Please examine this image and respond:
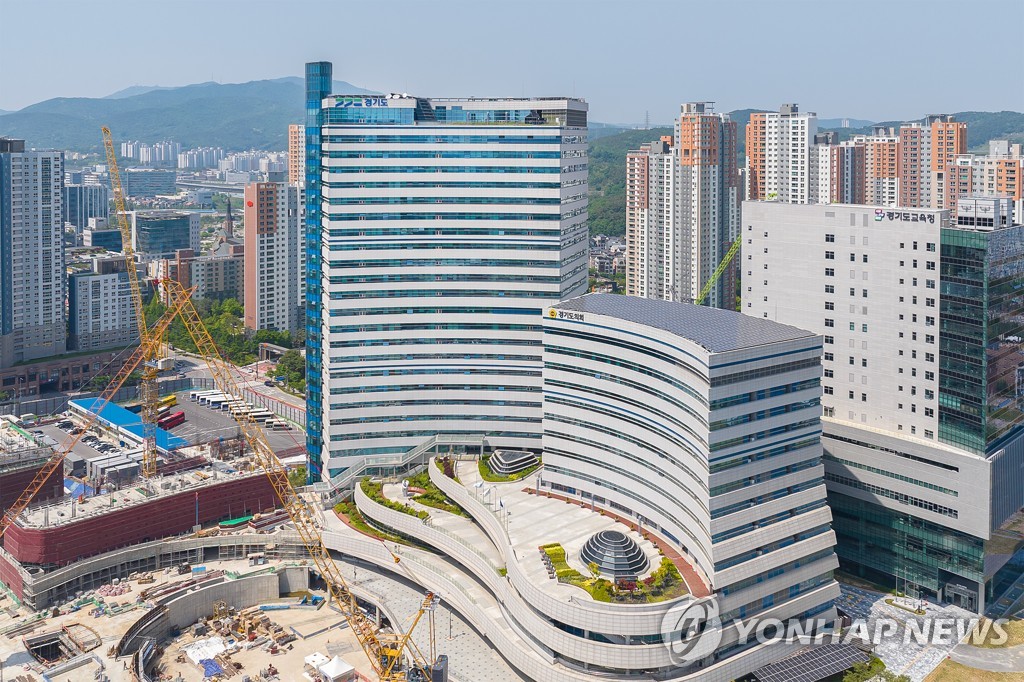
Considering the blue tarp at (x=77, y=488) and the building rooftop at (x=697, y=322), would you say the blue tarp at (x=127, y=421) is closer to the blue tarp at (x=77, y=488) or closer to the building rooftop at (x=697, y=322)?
the blue tarp at (x=77, y=488)

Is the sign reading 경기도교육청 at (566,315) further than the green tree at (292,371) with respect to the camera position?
No

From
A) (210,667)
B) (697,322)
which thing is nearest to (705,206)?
(697,322)

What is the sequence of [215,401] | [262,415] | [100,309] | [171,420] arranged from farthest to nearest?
1. [100,309]
2. [215,401]
3. [262,415]
4. [171,420]

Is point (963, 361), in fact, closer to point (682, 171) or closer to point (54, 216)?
point (682, 171)

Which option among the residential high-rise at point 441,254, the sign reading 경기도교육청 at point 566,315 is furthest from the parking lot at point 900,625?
the residential high-rise at point 441,254

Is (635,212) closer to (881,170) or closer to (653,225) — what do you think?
(653,225)

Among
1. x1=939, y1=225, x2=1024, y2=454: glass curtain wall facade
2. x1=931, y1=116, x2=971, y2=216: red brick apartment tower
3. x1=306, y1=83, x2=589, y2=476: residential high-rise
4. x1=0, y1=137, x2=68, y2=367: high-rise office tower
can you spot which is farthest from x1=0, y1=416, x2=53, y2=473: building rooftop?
x1=931, y1=116, x2=971, y2=216: red brick apartment tower

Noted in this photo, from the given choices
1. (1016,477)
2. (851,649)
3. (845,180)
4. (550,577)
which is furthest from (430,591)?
(845,180)
